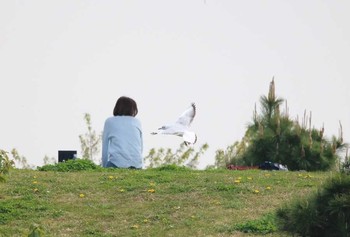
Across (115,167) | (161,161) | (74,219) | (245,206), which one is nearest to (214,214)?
(245,206)

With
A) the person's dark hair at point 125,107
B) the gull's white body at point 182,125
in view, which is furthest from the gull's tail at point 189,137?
the person's dark hair at point 125,107

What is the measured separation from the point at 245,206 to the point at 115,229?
6.31 feet

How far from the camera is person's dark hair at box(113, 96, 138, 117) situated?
18344 millimetres

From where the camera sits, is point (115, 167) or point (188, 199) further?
point (115, 167)

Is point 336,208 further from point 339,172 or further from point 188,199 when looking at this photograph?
point 188,199

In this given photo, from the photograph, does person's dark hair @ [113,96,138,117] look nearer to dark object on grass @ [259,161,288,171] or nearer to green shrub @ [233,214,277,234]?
dark object on grass @ [259,161,288,171]

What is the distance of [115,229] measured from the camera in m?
13.1

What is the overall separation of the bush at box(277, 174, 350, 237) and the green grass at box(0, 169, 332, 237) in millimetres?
2109

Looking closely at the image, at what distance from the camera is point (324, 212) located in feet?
33.7

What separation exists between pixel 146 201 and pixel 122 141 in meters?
4.03

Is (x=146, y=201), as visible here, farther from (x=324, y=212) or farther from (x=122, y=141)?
(x=324, y=212)

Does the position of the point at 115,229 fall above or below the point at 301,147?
below

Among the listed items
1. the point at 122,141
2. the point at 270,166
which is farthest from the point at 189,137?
the point at 270,166

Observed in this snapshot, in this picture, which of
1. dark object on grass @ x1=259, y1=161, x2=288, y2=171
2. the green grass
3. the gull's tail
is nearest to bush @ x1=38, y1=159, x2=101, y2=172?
the green grass
